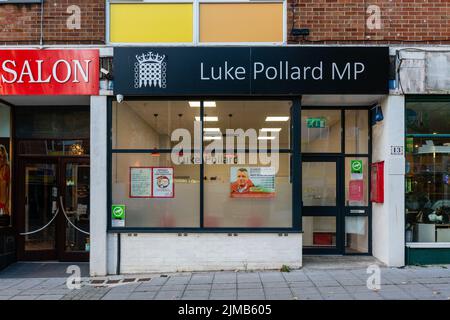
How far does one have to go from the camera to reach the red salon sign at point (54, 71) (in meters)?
7.82

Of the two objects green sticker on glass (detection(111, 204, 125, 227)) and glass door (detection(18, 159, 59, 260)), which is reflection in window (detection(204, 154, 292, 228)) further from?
glass door (detection(18, 159, 59, 260))

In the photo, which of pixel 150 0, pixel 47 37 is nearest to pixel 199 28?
pixel 150 0

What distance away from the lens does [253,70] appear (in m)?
7.76

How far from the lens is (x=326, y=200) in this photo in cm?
910

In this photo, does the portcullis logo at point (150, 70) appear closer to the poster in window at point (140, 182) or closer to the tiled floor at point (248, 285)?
the poster in window at point (140, 182)

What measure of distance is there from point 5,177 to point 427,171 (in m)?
8.62

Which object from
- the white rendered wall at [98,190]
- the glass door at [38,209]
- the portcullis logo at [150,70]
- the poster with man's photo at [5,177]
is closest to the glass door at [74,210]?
the glass door at [38,209]

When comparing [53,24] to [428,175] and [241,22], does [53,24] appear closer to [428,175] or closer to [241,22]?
[241,22]

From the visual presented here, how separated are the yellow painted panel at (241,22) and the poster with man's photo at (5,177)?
4786mm

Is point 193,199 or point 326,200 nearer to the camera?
point 193,199

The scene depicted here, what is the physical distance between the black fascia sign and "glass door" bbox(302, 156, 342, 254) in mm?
1938

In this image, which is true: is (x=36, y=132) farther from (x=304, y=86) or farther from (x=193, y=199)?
(x=304, y=86)

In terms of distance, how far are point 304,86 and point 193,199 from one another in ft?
9.83

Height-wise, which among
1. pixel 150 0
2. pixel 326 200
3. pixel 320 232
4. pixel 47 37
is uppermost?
pixel 150 0
